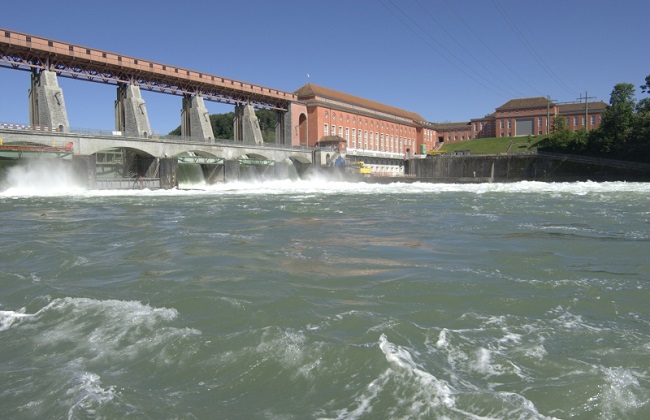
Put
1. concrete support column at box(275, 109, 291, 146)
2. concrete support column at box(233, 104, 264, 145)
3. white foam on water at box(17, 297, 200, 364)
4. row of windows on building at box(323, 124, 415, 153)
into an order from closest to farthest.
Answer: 1. white foam on water at box(17, 297, 200, 364)
2. concrete support column at box(233, 104, 264, 145)
3. concrete support column at box(275, 109, 291, 146)
4. row of windows on building at box(323, 124, 415, 153)

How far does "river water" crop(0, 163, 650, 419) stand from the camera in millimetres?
3779

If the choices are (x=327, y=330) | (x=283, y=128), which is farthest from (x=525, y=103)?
(x=327, y=330)

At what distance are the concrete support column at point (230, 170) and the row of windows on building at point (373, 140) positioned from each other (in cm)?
2175

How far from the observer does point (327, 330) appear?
5250mm

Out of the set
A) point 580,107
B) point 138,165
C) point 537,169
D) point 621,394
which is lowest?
point 621,394

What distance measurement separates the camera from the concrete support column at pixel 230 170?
49.7 meters

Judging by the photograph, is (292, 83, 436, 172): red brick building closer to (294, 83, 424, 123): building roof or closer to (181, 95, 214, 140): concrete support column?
(294, 83, 424, 123): building roof

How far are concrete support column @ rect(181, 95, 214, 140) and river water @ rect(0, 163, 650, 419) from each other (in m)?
42.6

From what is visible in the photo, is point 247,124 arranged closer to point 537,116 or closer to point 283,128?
point 283,128

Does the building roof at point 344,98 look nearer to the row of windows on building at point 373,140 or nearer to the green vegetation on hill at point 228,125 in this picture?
the row of windows on building at point 373,140

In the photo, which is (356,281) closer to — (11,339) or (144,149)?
(11,339)

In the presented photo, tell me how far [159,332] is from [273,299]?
1632 millimetres

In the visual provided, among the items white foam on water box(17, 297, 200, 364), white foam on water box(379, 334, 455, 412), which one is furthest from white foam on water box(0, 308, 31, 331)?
white foam on water box(379, 334, 455, 412)

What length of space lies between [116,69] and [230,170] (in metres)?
13.5
